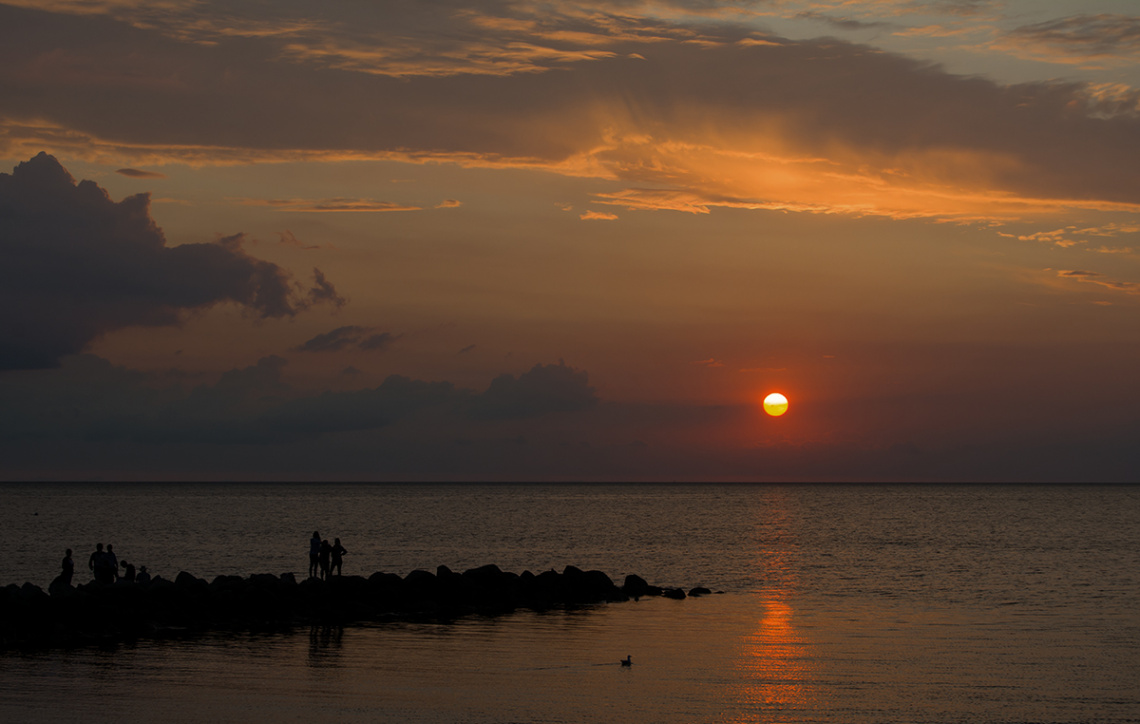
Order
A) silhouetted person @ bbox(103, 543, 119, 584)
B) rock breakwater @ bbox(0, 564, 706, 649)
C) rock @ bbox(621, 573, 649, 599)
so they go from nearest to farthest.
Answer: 1. rock breakwater @ bbox(0, 564, 706, 649)
2. silhouetted person @ bbox(103, 543, 119, 584)
3. rock @ bbox(621, 573, 649, 599)

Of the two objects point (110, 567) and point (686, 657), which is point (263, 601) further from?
point (686, 657)

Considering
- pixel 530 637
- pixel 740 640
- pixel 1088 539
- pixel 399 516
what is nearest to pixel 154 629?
pixel 530 637

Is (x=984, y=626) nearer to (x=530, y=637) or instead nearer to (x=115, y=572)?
(x=530, y=637)

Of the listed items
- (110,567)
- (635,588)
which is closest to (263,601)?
(110,567)

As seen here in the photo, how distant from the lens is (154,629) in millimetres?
32094

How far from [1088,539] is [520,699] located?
78.4m

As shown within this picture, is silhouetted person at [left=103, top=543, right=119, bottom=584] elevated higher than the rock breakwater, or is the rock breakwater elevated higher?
silhouetted person at [left=103, top=543, right=119, bottom=584]

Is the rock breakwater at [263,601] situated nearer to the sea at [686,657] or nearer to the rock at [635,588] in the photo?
the rock at [635,588]

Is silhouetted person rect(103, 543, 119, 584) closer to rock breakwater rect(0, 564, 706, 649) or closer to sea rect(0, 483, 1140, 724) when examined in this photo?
rock breakwater rect(0, 564, 706, 649)

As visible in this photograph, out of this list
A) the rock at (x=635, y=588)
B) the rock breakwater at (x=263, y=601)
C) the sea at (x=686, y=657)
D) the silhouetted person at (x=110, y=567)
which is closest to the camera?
the sea at (x=686, y=657)

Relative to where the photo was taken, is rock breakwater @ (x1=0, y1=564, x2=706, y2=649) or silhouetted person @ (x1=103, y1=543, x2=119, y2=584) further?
silhouetted person @ (x1=103, y1=543, x2=119, y2=584)

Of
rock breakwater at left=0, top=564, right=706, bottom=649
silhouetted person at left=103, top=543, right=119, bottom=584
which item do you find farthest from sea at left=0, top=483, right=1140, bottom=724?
silhouetted person at left=103, top=543, right=119, bottom=584

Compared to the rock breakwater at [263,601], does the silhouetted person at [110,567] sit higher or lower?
higher

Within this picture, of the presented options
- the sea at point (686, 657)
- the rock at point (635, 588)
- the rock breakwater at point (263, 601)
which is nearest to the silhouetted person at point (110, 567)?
the rock breakwater at point (263, 601)
